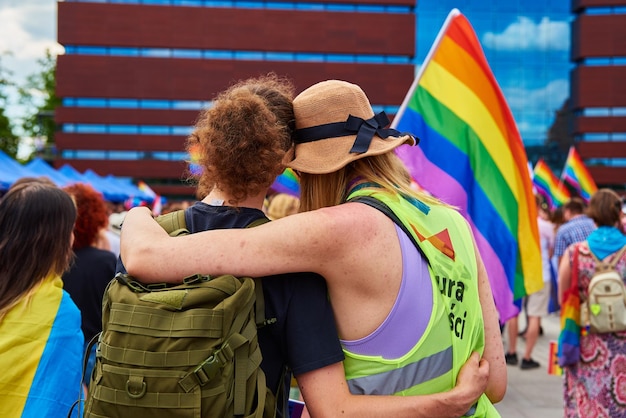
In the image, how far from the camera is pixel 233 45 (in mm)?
43875

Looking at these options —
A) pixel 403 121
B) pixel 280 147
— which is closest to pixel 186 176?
pixel 280 147

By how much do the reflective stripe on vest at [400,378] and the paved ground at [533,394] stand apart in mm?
4820

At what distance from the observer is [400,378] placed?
1.76m

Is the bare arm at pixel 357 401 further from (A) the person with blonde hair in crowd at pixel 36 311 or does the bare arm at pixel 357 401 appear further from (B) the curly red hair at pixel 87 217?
(B) the curly red hair at pixel 87 217

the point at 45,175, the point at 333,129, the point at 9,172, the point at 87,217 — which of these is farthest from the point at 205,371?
the point at 45,175

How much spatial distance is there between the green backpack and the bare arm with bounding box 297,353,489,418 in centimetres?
14

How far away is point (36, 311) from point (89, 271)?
168 centimetres

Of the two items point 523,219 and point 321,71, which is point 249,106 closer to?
point 523,219

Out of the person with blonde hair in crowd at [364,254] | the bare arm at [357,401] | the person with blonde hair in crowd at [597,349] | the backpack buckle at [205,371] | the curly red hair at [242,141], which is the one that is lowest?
the person with blonde hair in crowd at [597,349]

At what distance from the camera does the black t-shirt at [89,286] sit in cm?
397

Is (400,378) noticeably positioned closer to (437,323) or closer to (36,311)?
(437,323)

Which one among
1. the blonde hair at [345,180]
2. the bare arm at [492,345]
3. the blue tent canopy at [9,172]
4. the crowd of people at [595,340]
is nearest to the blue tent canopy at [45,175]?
the blue tent canopy at [9,172]

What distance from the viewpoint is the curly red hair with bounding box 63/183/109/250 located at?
423 cm

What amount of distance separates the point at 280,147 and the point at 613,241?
383 centimetres
